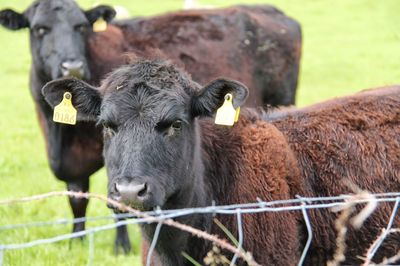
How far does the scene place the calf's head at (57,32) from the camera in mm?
7121

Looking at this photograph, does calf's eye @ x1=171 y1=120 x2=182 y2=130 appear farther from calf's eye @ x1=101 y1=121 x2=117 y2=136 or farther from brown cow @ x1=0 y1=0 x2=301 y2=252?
brown cow @ x1=0 y1=0 x2=301 y2=252

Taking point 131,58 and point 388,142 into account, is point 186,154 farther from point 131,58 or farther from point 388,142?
point 388,142

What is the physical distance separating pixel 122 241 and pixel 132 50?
7.41 ft

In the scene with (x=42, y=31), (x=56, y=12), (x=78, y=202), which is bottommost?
(x=78, y=202)

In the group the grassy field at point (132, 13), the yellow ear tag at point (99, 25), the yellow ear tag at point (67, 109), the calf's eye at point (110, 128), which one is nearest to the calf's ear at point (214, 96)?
the calf's eye at point (110, 128)

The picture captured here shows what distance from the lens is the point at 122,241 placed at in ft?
22.4

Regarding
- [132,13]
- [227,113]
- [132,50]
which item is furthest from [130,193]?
[132,13]

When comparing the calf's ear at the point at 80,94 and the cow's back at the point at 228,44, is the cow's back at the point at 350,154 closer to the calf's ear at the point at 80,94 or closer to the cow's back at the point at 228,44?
the calf's ear at the point at 80,94

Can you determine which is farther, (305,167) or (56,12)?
(56,12)

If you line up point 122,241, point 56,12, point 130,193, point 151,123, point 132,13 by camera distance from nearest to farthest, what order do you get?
point 130,193 < point 151,123 < point 122,241 < point 56,12 < point 132,13

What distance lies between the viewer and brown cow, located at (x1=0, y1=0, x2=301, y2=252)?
23.5 feet

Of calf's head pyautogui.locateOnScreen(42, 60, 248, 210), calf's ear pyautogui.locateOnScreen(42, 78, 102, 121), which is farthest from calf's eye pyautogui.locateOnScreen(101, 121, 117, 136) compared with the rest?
calf's ear pyautogui.locateOnScreen(42, 78, 102, 121)

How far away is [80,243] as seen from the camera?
6.56 metres

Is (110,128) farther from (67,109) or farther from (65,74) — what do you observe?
(65,74)
